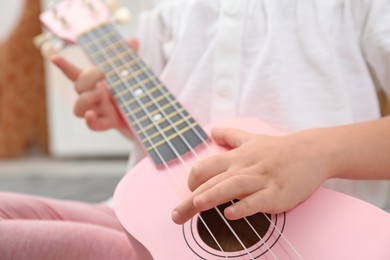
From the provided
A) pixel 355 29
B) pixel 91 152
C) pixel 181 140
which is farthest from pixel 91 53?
pixel 91 152

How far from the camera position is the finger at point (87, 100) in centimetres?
72

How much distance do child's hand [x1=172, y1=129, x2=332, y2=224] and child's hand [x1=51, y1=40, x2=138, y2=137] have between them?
0.28 meters

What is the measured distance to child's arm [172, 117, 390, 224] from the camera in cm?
44

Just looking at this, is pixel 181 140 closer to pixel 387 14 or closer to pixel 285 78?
pixel 285 78

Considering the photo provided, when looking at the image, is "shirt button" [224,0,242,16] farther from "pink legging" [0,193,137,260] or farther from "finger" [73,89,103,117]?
"pink legging" [0,193,137,260]

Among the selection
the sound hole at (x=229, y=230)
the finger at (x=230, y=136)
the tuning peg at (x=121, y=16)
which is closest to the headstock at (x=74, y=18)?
the tuning peg at (x=121, y=16)

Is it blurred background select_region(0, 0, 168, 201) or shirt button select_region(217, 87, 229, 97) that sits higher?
shirt button select_region(217, 87, 229, 97)

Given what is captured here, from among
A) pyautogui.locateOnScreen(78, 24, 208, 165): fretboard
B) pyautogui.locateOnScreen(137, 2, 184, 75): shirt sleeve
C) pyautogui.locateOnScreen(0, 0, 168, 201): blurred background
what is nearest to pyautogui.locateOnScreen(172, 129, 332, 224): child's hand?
pyautogui.locateOnScreen(78, 24, 208, 165): fretboard

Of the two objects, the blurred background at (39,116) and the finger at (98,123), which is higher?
the finger at (98,123)

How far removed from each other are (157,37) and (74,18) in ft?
0.53

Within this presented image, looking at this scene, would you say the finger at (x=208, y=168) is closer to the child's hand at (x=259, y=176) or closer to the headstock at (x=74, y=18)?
the child's hand at (x=259, y=176)

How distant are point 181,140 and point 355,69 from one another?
0.26 metres

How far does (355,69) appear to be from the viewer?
0.67 metres

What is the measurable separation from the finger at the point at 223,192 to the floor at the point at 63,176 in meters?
1.03
